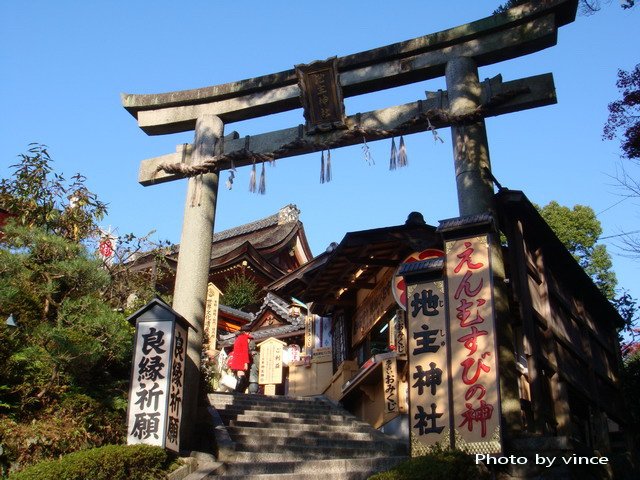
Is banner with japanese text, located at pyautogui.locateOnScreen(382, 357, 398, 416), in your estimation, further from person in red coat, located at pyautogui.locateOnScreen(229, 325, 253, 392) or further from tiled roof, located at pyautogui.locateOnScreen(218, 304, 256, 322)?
tiled roof, located at pyautogui.locateOnScreen(218, 304, 256, 322)

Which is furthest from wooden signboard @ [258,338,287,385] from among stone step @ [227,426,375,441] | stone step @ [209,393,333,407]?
stone step @ [227,426,375,441]

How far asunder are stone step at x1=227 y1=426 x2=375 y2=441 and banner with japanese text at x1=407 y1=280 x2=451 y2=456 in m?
3.43

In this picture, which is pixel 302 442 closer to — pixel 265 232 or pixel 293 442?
pixel 293 442

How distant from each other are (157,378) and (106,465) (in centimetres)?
179

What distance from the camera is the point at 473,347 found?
8.34 meters

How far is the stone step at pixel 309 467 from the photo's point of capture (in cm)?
937

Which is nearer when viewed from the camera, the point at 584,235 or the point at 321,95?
the point at 321,95

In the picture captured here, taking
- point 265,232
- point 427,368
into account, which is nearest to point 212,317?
point 427,368

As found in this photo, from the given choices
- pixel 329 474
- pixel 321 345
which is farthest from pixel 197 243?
pixel 321 345

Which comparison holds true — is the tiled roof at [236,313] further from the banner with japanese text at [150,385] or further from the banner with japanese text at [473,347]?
the banner with japanese text at [473,347]

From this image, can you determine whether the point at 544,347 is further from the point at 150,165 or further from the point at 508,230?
the point at 150,165

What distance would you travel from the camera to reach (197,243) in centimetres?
1196

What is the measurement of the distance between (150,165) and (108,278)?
2.58 meters

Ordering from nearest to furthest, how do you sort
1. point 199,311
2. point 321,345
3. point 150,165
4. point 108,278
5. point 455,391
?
1. point 455,391
2. point 199,311
3. point 108,278
4. point 150,165
5. point 321,345
